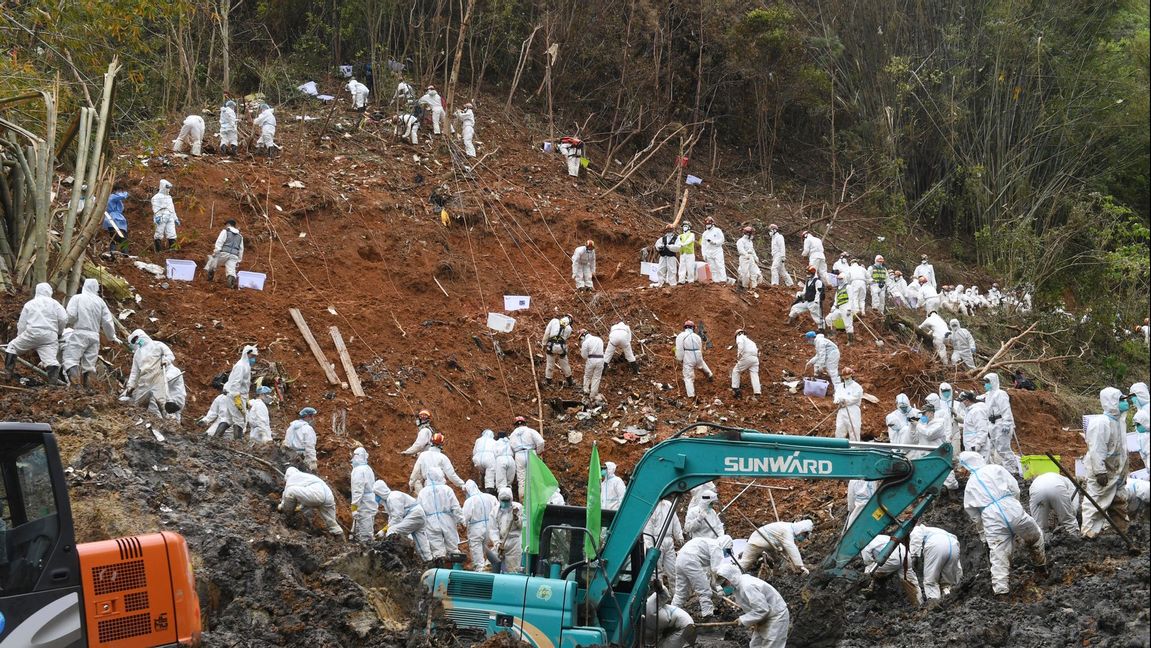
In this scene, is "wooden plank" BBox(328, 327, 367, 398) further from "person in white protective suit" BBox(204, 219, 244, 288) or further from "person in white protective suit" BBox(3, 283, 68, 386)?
"person in white protective suit" BBox(3, 283, 68, 386)

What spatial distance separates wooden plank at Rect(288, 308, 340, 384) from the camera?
21.1 meters

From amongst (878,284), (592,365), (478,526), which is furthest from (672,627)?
(878,284)

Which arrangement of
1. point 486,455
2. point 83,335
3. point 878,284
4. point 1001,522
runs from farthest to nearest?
1. point 878,284
2. point 486,455
3. point 83,335
4. point 1001,522

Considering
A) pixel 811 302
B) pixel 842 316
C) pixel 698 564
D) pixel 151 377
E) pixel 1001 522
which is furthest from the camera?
pixel 842 316

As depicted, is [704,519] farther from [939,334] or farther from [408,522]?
[939,334]

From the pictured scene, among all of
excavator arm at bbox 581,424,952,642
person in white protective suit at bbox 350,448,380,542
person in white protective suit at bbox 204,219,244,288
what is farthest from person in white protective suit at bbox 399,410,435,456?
excavator arm at bbox 581,424,952,642

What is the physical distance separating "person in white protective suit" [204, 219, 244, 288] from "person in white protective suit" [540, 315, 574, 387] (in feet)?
20.1

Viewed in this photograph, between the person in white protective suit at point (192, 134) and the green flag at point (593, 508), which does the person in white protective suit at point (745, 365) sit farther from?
the person in white protective suit at point (192, 134)

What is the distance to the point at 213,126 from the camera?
27.4 m

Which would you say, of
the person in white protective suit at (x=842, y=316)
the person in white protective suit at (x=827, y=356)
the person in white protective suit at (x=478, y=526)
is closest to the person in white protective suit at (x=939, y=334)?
the person in white protective suit at (x=842, y=316)

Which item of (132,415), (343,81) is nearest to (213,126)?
(343,81)

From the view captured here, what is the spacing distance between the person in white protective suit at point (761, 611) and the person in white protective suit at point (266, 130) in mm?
18237

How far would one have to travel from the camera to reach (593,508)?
1033cm

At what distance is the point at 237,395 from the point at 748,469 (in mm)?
9518
